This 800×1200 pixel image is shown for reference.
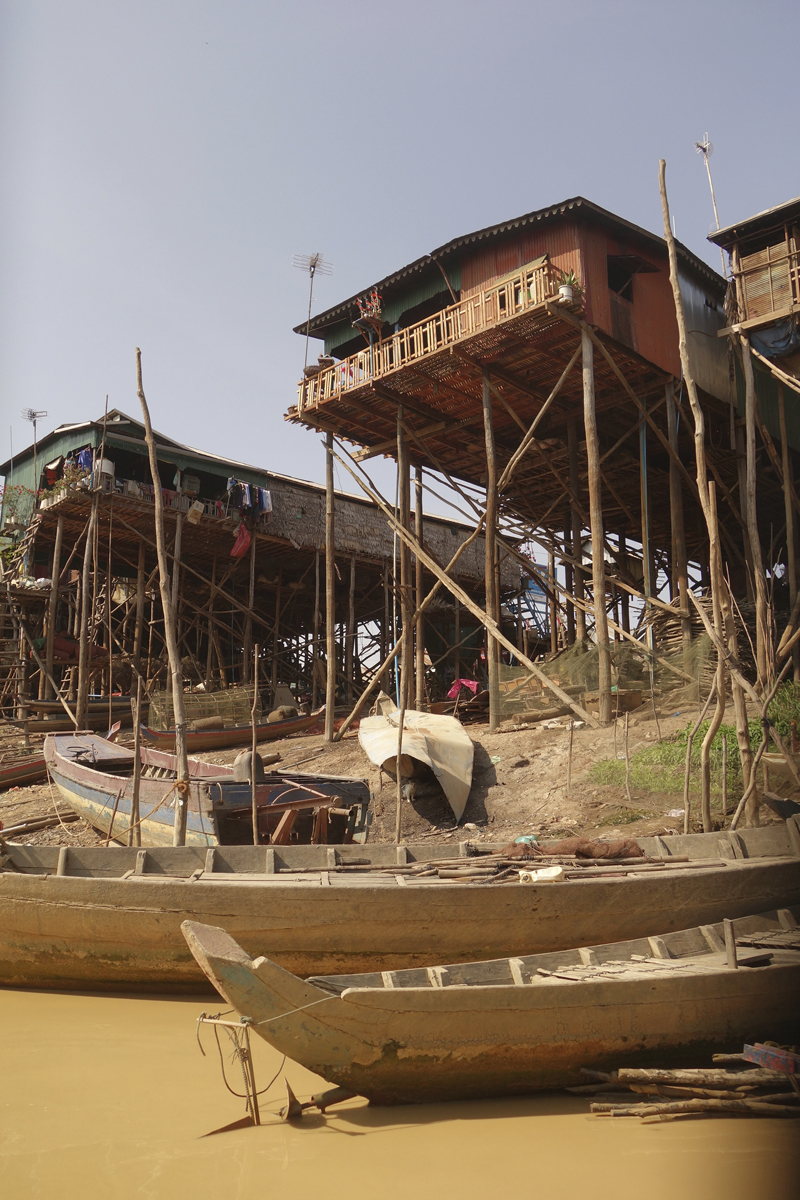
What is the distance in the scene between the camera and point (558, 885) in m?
6.51

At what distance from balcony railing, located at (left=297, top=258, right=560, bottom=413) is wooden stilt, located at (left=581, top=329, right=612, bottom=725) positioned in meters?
1.06

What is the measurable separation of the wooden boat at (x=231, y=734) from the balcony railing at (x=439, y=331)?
6620 millimetres

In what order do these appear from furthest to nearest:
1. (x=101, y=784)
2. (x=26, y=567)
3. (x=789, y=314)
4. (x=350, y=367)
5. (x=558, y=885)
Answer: (x=26, y=567) < (x=350, y=367) < (x=789, y=314) < (x=101, y=784) < (x=558, y=885)

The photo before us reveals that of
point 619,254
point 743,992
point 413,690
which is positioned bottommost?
point 743,992

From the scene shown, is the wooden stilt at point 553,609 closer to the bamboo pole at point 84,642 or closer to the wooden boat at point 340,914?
the bamboo pole at point 84,642

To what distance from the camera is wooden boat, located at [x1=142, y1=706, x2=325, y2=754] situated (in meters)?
16.8

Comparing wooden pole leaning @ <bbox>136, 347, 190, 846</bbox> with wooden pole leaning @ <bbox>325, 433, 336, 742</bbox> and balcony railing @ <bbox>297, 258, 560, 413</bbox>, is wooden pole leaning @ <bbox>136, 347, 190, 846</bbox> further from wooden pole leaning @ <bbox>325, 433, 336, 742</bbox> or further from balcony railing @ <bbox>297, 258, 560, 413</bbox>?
wooden pole leaning @ <bbox>325, 433, 336, 742</bbox>

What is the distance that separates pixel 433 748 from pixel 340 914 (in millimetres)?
5202

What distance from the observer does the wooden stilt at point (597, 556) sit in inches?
472

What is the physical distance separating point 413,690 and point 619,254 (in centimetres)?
879

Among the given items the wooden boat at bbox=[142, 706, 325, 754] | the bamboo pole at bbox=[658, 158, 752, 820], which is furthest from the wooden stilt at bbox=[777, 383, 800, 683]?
the wooden boat at bbox=[142, 706, 325, 754]

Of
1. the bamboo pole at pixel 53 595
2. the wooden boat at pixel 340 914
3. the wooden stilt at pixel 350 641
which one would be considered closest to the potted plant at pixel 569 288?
the wooden boat at pixel 340 914

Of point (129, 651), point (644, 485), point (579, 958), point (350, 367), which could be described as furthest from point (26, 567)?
point (579, 958)

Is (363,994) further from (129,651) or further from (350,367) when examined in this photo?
(129,651)
